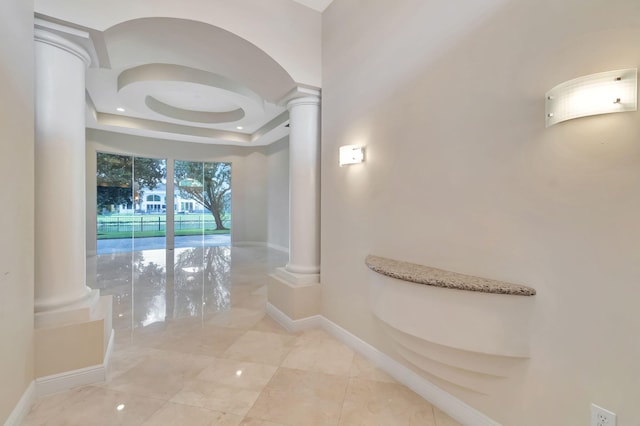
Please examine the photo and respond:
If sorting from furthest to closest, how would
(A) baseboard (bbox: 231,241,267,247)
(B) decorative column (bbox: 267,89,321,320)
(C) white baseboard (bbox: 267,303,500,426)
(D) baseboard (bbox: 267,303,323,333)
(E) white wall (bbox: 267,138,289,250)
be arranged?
(A) baseboard (bbox: 231,241,267,247) < (E) white wall (bbox: 267,138,289,250) < (B) decorative column (bbox: 267,89,321,320) < (D) baseboard (bbox: 267,303,323,333) < (C) white baseboard (bbox: 267,303,500,426)

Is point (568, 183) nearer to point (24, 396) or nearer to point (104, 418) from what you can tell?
point (104, 418)

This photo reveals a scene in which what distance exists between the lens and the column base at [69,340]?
187cm

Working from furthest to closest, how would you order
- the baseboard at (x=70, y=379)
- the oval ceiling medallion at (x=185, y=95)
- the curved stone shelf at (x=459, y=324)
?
the oval ceiling medallion at (x=185, y=95)
the baseboard at (x=70, y=379)
the curved stone shelf at (x=459, y=324)

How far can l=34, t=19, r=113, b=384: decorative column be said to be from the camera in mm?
1896

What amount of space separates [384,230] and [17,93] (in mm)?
2569

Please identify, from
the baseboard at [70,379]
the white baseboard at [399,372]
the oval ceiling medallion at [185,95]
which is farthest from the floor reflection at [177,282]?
the oval ceiling medallion at [185,95]

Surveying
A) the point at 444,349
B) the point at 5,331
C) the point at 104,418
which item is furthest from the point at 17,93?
the point at 444,349

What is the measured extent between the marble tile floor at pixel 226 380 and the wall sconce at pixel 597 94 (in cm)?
182

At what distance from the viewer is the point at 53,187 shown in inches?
77.0

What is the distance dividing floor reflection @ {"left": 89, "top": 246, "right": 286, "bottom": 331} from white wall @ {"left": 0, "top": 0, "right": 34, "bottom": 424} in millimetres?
1360

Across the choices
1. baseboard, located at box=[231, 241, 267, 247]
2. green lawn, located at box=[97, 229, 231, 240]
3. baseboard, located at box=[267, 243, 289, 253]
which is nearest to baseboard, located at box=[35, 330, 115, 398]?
baseboard, located at box=[267, 243, 289, 253]

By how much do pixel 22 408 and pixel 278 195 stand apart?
6777 millimetres

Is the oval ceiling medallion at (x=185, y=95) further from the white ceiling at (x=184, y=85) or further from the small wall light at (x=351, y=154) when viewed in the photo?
the small wall light at (x=351, y=154)

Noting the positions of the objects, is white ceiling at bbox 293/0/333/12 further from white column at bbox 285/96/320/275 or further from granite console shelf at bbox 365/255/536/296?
granite console shelf at bbox 365/255/536/296
